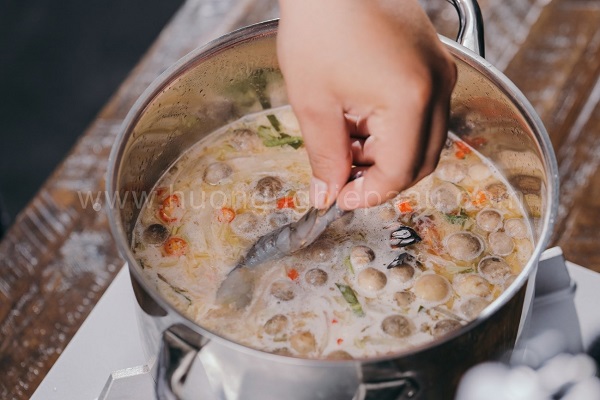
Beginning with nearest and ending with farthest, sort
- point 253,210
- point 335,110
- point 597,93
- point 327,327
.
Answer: point 335,110, point 327,327, point 253,210, point 597,93

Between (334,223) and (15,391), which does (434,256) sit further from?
(15,391)

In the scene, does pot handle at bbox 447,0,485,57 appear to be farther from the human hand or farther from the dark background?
the dark background

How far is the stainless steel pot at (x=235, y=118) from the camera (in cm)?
52

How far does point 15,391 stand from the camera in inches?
33.8

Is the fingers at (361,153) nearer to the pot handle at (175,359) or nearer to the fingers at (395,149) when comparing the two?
the fingers at (395,149)

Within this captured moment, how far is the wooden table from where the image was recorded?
91cm

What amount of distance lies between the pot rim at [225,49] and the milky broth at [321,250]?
4.7 inches

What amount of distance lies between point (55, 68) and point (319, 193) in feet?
5.09

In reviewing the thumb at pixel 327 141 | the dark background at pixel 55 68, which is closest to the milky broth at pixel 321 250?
the thumb at pixel 327 141

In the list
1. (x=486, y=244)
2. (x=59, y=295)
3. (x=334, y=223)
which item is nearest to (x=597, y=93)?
(x=486, y=244)

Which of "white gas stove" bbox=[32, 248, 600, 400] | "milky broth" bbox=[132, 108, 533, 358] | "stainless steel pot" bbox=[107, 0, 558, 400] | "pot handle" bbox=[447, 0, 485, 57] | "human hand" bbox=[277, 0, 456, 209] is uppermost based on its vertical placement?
"human hand" bbox=[277, 0, 456, 209]

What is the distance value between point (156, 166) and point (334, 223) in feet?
0.72

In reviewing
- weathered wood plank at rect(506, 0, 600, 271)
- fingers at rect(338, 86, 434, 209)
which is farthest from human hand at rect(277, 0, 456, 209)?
weathered wood plank at rect(506, 0, 600, 271)

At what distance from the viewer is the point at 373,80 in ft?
1.72
